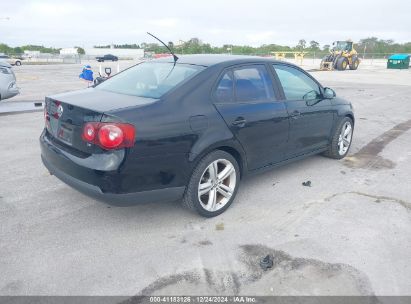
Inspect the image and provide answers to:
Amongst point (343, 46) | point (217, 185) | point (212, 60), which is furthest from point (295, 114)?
point (343, 46)

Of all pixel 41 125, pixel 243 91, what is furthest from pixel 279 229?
pixel 41 125

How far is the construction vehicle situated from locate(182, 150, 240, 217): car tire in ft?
104

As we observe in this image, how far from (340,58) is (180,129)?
33.0 meters

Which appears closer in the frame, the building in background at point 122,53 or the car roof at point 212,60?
the car roof at point 212,60

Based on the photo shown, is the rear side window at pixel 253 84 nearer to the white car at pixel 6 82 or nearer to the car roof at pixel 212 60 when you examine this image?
the car roof at pixel 212 60

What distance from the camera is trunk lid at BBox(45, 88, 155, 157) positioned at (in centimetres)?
325

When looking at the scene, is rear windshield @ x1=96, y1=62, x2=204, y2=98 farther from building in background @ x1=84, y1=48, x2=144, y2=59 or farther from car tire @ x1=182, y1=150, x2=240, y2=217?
building in background @ x1=84, y1=48, x2=144, y2=59

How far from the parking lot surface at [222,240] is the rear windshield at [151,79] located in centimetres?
125

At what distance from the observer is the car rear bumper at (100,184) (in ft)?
10.4

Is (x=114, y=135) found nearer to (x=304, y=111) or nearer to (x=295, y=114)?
(x=295, y=114)

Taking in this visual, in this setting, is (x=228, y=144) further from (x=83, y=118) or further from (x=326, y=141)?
(x=326, y=141)

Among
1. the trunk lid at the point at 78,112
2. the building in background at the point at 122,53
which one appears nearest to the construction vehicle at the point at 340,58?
the trunk lid at the point at 78,112

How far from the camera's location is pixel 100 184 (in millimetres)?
3184

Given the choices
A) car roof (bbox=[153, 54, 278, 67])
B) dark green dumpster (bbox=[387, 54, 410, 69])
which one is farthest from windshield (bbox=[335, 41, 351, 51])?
car roof (bbox=[153, 54, 278, 67])
